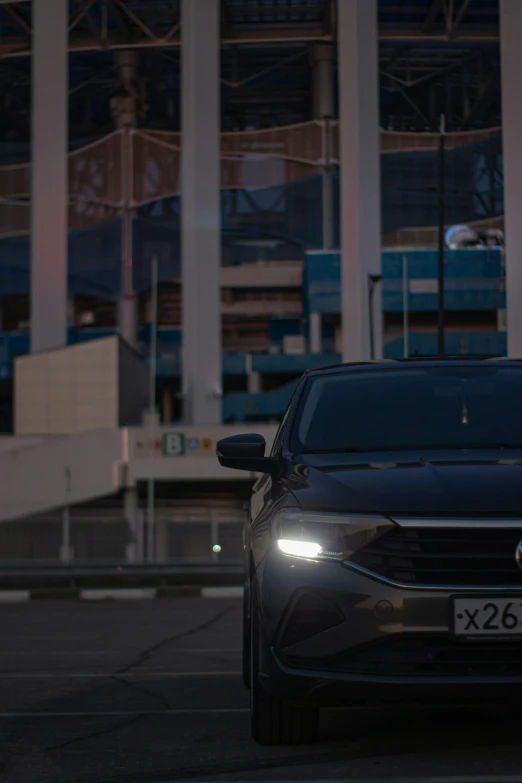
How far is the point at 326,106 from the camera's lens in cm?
6569

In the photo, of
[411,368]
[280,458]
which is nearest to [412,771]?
[280,458]

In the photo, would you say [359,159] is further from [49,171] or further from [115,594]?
[115,594]

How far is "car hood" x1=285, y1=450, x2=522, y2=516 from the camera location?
527 cm

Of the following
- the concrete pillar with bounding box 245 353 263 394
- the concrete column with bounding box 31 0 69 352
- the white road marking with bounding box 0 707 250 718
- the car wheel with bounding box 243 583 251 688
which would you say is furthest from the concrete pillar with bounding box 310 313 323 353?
the white road marking with bounding box 0 707 250 718

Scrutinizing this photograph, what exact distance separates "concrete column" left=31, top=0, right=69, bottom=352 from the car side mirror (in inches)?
2111

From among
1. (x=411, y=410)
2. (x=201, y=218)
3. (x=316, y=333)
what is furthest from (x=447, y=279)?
(x=411, y=410)

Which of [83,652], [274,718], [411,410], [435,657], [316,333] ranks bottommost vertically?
[83,652]

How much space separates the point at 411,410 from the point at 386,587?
1.75 metres

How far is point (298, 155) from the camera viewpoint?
208ft

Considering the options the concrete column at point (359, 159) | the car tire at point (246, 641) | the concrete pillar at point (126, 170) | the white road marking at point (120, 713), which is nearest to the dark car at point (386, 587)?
the white road marking at point (120, 713)

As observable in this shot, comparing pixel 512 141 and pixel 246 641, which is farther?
pixel 512 141

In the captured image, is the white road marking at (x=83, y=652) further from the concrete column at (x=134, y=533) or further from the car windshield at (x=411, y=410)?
the concrete column at (x=134, y=533)

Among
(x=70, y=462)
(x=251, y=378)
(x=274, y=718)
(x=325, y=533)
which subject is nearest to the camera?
(x=325, y=533)

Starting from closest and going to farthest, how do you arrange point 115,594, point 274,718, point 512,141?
point 274,718 < point 115,594 < point 512,141
